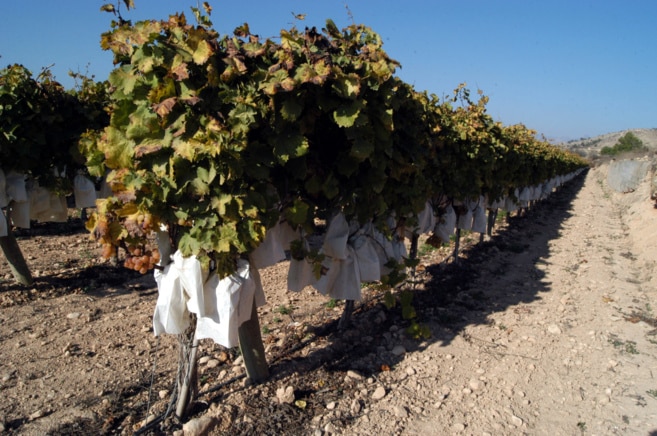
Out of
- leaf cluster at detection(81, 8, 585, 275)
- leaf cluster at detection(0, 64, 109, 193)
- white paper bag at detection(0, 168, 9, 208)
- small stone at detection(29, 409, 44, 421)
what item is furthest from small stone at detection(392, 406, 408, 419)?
white paper bag at detection(0, 168, 9, 208)

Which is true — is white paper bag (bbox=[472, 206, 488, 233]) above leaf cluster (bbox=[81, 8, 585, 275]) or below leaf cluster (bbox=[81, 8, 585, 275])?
below

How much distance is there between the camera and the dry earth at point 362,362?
11.1ft

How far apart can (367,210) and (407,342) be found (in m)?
1.60

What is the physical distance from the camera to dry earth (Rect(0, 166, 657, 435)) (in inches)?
134

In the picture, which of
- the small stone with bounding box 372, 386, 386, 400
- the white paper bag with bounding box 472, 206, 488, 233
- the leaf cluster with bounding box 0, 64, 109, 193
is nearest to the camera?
the small stone with bounding box 372, 386, 386, 400

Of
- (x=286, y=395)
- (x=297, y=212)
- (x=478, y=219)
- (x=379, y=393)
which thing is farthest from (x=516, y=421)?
(x=478, y=219)

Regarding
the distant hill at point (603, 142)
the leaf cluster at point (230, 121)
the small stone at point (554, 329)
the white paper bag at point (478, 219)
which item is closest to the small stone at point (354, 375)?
the leaf cluster at point (230, 121)

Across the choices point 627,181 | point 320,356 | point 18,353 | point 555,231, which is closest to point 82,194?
point 18,353

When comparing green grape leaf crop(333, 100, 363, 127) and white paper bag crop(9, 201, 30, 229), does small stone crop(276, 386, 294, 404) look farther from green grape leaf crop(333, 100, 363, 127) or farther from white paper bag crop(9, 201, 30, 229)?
white paper bag crop(9, 201, 30, 229)

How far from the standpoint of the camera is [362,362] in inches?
166

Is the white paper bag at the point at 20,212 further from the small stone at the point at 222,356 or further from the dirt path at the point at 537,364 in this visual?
the dirt path at the point at 537,364

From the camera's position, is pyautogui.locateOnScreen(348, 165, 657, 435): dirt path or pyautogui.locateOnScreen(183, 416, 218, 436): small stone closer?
pyautogui.locateOnScreen(183, 416, 218, 436): small stone

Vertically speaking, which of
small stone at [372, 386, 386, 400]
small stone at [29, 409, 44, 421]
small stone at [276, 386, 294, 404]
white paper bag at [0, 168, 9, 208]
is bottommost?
small stone at [372, 386, 386, 400]

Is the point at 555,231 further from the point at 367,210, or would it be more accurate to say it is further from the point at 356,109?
the point at 356,109
